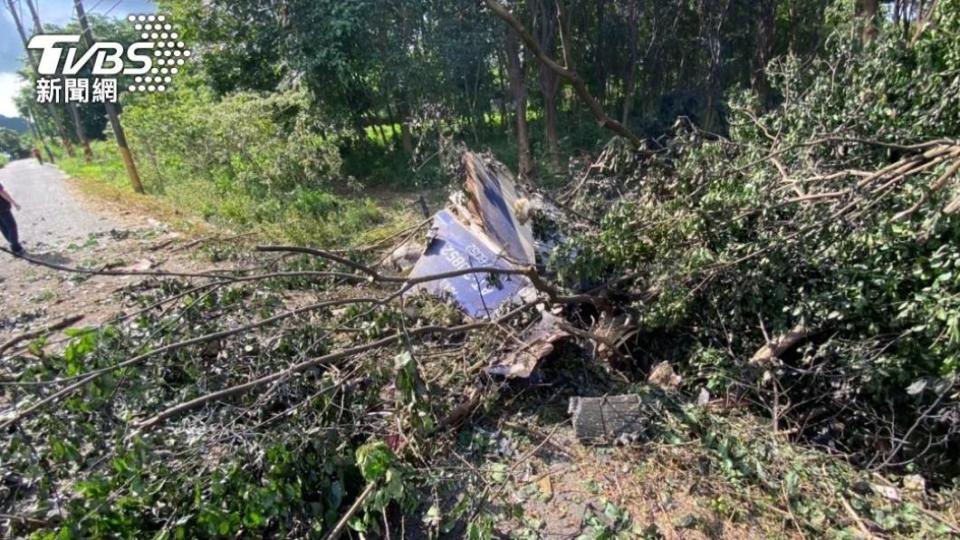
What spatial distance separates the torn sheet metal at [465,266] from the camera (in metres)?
3.18

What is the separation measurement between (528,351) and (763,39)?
9.47m

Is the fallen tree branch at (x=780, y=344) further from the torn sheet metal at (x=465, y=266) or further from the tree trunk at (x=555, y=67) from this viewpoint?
the tree trunk at (x=555, y=67)

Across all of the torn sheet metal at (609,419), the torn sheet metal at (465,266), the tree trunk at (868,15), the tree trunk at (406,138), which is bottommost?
the torn sheet metal at (609,419)

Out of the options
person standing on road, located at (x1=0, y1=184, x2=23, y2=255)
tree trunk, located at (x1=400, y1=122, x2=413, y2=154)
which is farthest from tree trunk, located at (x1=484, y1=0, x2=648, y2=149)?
tree trunk, located at (x1=400, y1=122, x2=413, y2=154)

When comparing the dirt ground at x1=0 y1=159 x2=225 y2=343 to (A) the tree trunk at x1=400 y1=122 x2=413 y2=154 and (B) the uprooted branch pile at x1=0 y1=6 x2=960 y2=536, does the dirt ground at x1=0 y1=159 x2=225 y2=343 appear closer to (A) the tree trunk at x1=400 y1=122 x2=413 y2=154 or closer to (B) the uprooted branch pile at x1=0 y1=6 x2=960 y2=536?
(B) the uprooted branch pile at x1=0 y1=6 x2=960 y2=536

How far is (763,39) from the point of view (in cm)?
884

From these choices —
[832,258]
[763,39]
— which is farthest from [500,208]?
[763,39]

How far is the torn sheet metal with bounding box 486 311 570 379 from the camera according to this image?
8.44 feet

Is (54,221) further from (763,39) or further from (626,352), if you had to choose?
(763,39)

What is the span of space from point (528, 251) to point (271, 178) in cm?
533

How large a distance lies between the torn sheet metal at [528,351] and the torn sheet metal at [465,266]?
409mm

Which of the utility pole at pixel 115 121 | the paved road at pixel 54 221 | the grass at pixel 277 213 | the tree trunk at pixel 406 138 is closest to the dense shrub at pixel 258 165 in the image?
the grass at pixel 277 213

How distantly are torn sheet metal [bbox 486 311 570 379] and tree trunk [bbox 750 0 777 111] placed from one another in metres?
8.00

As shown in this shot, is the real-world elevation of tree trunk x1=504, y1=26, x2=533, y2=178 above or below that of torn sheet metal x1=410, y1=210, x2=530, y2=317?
above
